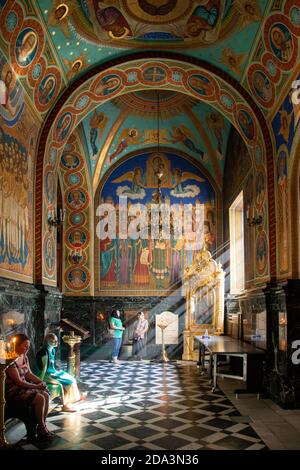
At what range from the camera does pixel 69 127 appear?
10.9 metres

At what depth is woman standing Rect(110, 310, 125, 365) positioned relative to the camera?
13.9 meters

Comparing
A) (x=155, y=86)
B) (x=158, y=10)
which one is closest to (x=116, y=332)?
(x=155, y=86)

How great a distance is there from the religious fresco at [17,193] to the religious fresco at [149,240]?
Result: 6290 mm

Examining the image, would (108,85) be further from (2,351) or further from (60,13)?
(2,351)

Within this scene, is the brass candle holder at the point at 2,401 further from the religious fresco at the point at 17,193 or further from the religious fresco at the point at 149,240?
the religious fresco at the point at 149,240

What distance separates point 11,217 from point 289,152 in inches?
188

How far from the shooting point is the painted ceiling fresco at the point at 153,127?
13797mm

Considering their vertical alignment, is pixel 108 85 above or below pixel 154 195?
above

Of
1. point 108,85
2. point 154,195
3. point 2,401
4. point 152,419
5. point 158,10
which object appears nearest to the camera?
point 2,401

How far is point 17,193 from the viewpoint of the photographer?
8.55 meters

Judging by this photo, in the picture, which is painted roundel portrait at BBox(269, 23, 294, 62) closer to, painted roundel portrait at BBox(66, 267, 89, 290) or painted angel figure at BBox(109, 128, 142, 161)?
painted angel figure at BBox(109, 128, 142, 161)

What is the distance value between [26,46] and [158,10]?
2.29 metres

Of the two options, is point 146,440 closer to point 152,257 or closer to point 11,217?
point 11,217

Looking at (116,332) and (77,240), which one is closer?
(116,332)
